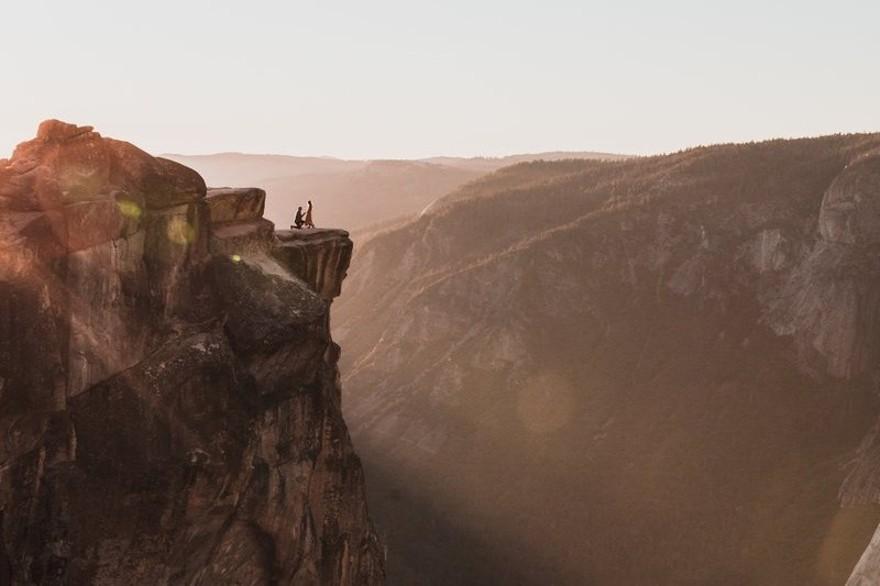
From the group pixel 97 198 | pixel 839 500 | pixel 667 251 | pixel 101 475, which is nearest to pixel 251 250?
pixel 97 198

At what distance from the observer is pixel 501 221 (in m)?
119

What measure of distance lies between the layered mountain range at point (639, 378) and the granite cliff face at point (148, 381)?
34.3m

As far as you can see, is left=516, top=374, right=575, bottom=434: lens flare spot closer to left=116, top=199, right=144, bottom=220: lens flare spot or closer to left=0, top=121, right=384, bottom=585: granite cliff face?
left=0, top=121, right=384, bottom=585: granite cliff face

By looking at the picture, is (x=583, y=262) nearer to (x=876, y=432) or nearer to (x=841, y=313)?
(x=841, y=313)

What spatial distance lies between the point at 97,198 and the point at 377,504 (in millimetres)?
49396

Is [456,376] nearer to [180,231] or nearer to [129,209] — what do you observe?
[180,231]

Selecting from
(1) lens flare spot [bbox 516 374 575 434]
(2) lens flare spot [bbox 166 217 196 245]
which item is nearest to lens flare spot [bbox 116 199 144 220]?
(2) lens flare spot [bbox 166 217 196 245]

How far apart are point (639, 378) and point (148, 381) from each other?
6693 centimetres

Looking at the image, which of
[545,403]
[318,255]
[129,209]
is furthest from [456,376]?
[129,209]

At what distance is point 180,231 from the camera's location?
98.2 feet

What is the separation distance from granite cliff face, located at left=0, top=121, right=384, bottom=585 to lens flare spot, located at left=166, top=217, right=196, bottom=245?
50mm

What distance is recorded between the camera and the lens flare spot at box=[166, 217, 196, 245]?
29.7 meters

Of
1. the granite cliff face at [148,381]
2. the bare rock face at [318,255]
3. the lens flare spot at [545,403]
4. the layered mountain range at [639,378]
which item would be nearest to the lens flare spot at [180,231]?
the granite cliff face at [148,381]

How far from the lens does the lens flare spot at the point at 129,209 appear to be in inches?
1094
